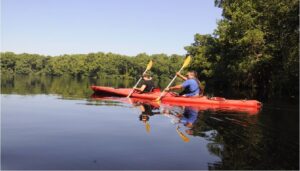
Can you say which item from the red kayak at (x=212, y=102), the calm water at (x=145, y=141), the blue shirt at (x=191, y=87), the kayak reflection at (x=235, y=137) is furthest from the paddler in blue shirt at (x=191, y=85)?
the calm water at (x=145, y=141)

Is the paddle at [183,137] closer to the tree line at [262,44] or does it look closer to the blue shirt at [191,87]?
the blue shirt at [191,87]

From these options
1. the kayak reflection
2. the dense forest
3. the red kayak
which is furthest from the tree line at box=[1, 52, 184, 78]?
the kayak reflection

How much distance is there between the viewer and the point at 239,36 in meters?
35.3

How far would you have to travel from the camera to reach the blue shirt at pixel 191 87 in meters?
17.8

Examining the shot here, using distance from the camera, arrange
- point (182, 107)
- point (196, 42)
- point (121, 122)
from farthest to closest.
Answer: point (196, 42) < point (182, 107) < point (121, 122)

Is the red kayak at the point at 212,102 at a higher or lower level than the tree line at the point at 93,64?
lower

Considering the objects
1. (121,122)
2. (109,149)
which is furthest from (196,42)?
(109,149)

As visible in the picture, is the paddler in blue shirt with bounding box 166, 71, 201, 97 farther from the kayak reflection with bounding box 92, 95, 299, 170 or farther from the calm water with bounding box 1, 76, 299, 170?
the calm water with bounding box 1, 76, 299, 170

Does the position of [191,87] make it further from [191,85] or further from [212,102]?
[212,102]

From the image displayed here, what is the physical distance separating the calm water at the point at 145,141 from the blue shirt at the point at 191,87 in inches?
164

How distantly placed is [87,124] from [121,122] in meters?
1.13

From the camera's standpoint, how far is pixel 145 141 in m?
8.93

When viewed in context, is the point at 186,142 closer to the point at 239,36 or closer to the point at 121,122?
the point at 121,122

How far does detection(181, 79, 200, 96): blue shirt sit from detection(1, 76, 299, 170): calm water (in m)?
4.17
